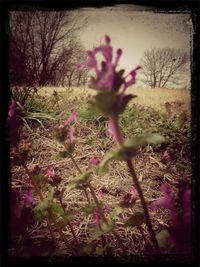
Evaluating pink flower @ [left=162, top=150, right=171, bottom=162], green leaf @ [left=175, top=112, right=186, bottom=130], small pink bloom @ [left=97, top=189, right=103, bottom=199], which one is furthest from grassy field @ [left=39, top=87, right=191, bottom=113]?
small pink bloom @ [left=97, top=189, right=103, bottom=199]

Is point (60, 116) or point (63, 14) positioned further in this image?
point (60, 116)

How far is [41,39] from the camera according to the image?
6.28ft

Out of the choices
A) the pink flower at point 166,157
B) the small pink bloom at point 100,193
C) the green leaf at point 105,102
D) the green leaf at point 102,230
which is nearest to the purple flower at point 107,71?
the green leaf at point 105,102

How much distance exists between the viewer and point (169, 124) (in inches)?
99.9

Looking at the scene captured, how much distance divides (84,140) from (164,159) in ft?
2.22

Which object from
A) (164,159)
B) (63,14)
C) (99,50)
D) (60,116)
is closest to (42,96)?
(60,116)

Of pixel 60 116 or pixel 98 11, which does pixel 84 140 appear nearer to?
pixel 60 116

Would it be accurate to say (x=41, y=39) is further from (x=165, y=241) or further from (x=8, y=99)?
(x=165, y=241)

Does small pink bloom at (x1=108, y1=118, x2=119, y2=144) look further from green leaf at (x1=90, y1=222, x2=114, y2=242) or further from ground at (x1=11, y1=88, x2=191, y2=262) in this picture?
green leaf at (x1=90, y1=222, x2=114, y2=242)

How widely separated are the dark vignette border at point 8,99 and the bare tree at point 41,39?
5 centimetres

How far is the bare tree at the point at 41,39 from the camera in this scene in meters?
1.44

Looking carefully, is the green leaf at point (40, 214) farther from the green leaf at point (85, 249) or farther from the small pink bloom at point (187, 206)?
the small pink bloom at point (187, 206)

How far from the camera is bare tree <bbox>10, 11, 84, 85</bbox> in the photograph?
1.44 m

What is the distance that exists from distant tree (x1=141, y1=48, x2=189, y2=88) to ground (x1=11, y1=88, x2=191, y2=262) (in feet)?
0.46
